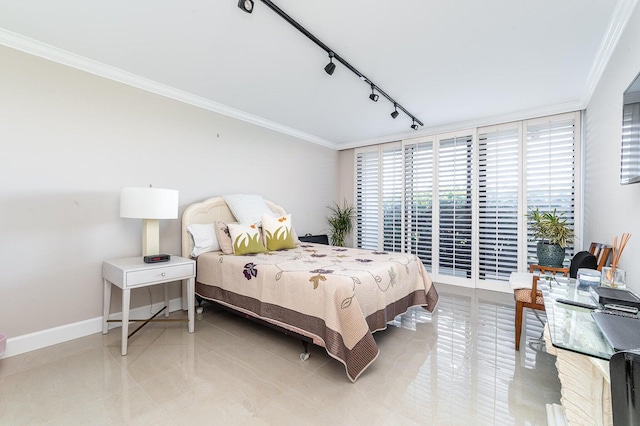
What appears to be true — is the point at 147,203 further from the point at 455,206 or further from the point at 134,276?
the point at 455,206

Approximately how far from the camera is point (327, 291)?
7.09ft

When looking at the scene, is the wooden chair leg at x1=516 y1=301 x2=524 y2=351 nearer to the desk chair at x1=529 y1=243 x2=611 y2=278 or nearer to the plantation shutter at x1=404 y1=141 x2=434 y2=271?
the desk chair at x1=529 y1=243 x2=611 y2=278

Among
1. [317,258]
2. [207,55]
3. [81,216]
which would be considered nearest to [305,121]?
[207,55]

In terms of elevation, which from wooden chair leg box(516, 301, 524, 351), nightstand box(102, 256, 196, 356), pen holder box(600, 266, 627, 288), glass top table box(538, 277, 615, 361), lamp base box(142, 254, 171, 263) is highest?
pen holder box(600, 266, 627, 288)

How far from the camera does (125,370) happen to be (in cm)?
216

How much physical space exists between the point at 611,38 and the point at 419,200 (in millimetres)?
3017

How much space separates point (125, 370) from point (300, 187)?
11.7 ft

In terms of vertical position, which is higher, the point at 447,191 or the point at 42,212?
the point at 447,191

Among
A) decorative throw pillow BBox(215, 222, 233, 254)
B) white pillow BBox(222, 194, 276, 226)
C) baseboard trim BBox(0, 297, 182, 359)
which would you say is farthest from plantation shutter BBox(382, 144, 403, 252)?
baseboard trim BBox(0, 297, 182, 359)

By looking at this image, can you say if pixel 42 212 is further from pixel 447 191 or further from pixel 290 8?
pixel 447 191

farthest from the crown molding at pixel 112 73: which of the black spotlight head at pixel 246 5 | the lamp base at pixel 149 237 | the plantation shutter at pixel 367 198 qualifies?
the plantation shutter at pixel 367 198

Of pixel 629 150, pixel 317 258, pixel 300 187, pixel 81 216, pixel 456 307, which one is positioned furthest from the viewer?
pixel 300 187

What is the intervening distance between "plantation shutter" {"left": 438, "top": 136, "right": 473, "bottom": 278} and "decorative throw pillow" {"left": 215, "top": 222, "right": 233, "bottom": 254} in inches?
132

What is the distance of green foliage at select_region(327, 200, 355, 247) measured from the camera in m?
5.62
